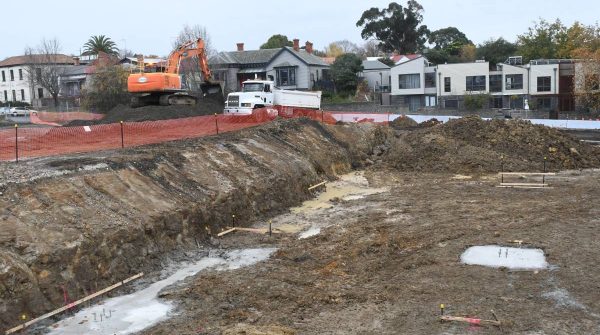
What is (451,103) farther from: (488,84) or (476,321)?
(476,321)

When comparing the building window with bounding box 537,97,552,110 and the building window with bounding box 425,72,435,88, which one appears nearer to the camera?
the building window with bounding box 537,97,552,110

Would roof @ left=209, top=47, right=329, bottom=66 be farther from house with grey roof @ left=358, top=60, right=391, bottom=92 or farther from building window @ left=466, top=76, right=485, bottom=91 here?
building window @ left=466, top=76, right=485, bottom=91

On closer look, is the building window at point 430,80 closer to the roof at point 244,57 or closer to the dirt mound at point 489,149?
the roof at point 244,57

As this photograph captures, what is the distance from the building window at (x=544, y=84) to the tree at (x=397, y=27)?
3242 centimetres

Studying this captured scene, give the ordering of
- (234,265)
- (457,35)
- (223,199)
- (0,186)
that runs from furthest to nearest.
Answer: (457,35), (223,199), (234,265), (0,186)

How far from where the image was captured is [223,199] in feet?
56.4

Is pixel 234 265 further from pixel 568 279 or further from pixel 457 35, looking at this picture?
pixel 457 35

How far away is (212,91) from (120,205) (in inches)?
832

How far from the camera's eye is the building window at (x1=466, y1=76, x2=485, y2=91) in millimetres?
53375

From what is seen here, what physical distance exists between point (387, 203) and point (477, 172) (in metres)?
7.75

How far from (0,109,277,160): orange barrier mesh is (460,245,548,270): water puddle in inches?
498

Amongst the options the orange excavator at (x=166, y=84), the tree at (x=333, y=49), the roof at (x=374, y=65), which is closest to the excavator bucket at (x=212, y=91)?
the orange excavator at (x=166, y=84)

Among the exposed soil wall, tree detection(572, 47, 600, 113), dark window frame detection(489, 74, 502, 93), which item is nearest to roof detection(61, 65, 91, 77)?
dark window frame detection(489, 74, 502, 93)

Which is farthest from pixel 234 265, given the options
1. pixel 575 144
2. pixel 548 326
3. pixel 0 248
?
pixel 575 144
